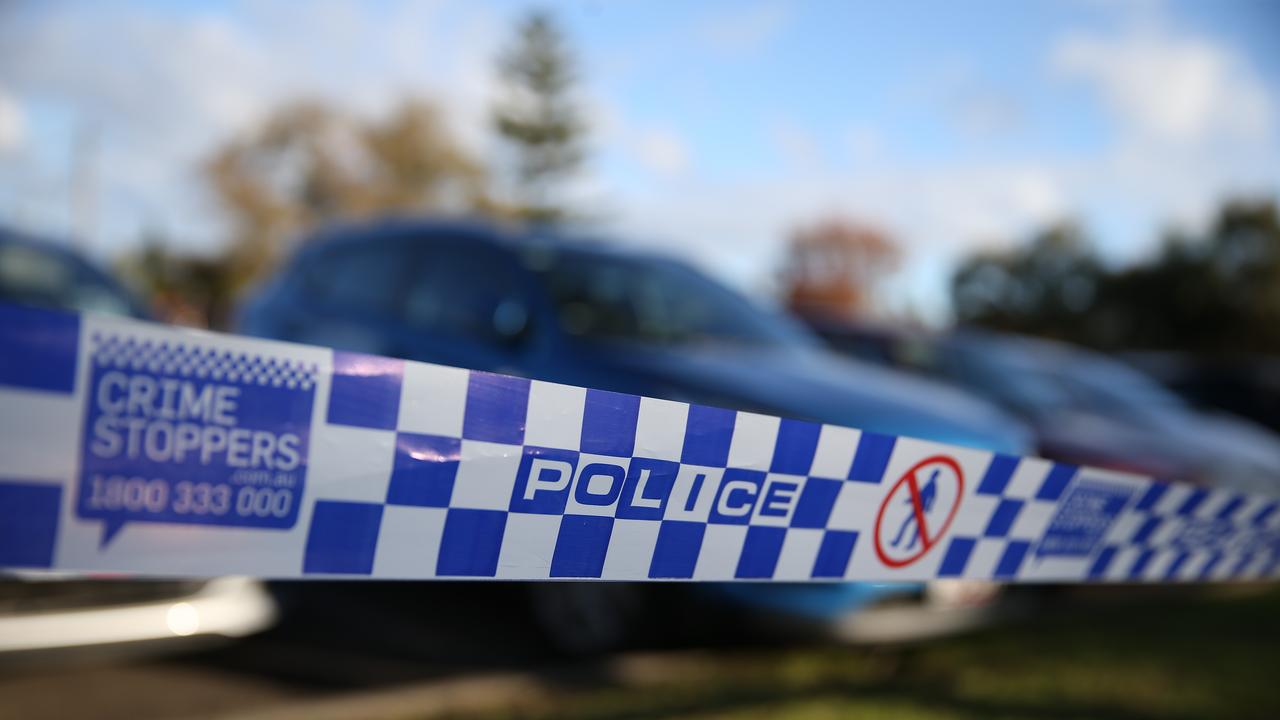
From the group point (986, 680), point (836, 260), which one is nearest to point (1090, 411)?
point (986, 680)

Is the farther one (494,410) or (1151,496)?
(1151,496)

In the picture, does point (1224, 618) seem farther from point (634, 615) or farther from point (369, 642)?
point (369, 642)

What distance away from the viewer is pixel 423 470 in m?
1.14

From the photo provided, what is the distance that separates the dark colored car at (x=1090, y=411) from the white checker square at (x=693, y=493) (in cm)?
451

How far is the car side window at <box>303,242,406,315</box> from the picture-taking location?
186 inches

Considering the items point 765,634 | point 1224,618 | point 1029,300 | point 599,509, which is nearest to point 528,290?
point 765,634

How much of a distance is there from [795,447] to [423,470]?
52 centimetres

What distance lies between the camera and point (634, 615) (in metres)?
3.64

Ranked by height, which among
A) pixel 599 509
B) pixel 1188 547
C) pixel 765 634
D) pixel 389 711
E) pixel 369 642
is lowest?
pixel 369 642

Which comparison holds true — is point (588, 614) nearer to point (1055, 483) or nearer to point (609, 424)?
point (1055, 483)

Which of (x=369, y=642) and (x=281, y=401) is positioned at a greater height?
(x=281, y=401)

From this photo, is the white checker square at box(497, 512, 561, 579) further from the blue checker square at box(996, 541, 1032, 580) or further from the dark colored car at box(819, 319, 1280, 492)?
the dark colored car at box(819, 319, 1280, 492)

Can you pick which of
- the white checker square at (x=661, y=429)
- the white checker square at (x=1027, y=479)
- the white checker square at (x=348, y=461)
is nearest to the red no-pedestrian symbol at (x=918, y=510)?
the white checker square at (x=1027, y=479)

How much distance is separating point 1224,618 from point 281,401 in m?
5.90
